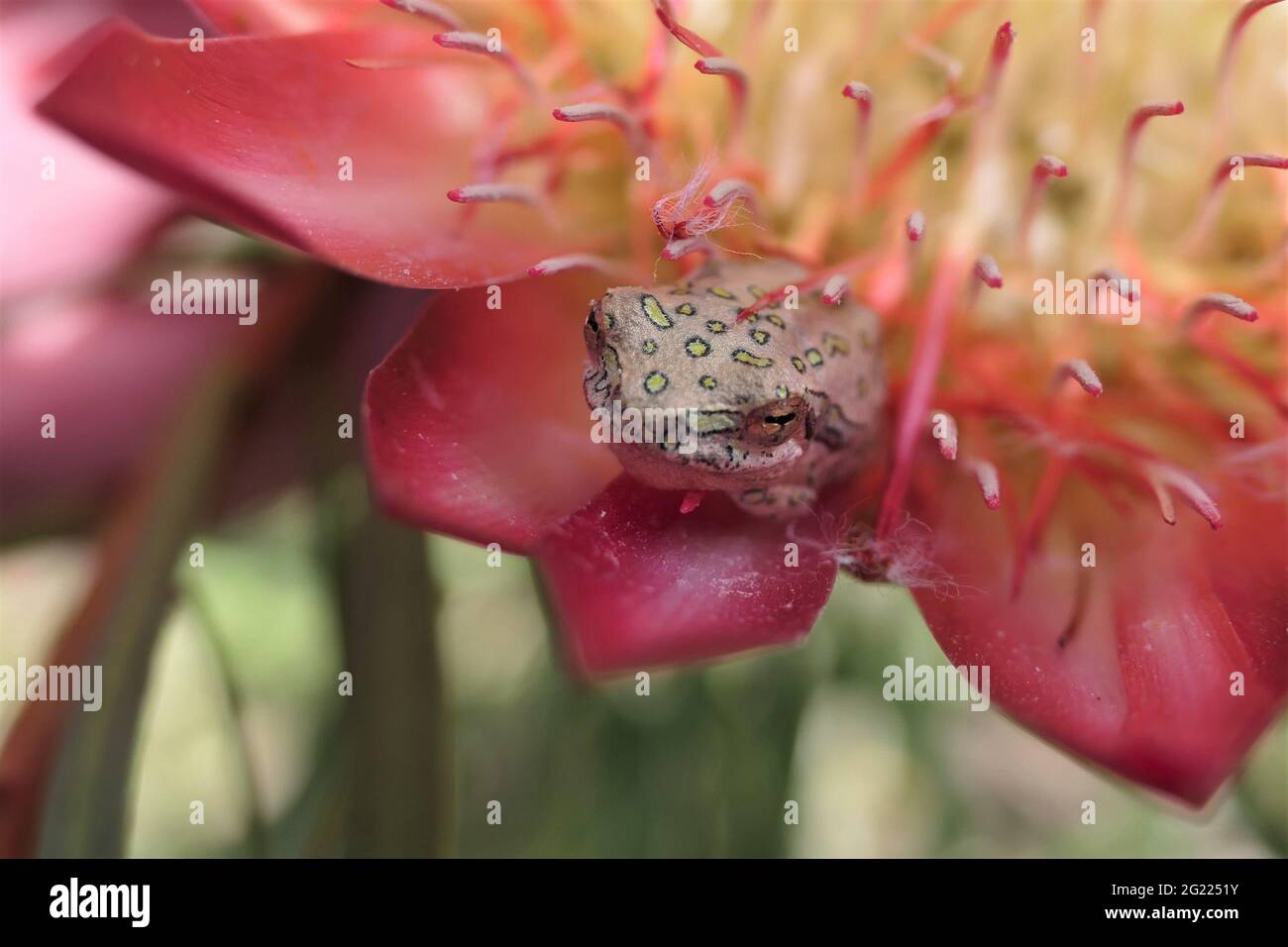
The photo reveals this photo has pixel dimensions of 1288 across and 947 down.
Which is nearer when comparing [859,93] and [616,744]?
[859,93]

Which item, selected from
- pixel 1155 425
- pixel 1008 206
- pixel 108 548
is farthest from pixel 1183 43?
pixel 108 548

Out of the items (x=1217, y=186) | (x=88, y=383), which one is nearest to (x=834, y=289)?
(x=1217, y=186)

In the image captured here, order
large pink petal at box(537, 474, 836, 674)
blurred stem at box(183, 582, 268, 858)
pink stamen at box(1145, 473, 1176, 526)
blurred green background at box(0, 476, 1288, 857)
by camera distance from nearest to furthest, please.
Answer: large pink petal at box(537, 474, 836, 674) < pink stamen at box(1145, 473, 1176, 526) < blurred stem at box(183, 582, 268, 858) < blurred green background at box(0, 476, 1288, 857)

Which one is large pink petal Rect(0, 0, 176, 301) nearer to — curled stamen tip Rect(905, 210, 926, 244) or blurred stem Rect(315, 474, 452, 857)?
blurred stem Rect(315, 474, 452, 857)

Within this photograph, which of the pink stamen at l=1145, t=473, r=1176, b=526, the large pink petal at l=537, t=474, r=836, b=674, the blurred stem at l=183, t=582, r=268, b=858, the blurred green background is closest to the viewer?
the large pink petal at l=537, t=474, r=836, b=674

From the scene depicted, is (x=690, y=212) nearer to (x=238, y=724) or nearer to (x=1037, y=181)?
(x=1037, y=181)

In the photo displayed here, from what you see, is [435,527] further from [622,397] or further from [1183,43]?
[1183,43]

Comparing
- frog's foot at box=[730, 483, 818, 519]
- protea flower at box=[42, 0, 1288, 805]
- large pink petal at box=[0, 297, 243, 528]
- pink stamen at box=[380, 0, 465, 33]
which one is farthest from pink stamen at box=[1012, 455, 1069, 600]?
large pink petal at box=[0, 297, 243, 528]
